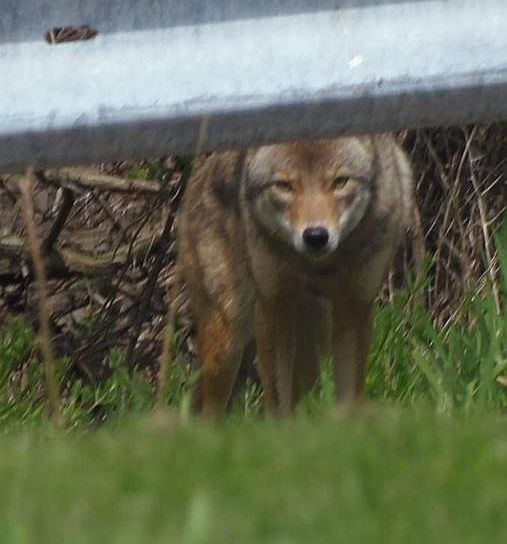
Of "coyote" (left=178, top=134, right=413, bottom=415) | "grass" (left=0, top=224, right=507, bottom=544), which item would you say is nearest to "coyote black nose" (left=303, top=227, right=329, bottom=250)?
"coyote" (left=178, top=134, right=413, bottom=415)

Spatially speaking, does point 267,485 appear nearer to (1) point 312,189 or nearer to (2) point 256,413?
(1) point 312,189

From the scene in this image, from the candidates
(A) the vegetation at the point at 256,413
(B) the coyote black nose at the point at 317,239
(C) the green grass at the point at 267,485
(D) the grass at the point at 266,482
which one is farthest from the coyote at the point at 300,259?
(C) the green grass at the point at 267,485

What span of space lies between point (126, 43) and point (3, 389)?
3.06m

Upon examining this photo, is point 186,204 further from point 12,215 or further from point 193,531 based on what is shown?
point 193,531

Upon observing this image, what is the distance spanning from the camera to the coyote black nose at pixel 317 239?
250 inches

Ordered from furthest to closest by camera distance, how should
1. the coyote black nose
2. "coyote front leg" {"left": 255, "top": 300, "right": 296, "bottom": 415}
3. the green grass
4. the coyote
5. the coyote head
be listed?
"coyote front leg" {"left": 255, "top": 300, "right": 296, "bottom": 415}
the coyote
the coyote head
the coyote black nose
the green grass

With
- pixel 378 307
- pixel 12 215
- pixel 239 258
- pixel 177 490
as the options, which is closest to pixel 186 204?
pixel 239 258

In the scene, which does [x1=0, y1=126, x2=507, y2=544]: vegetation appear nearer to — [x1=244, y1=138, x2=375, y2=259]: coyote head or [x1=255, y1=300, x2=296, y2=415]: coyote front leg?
[x1=255, y1=300, x2=296, y2=415]: coyote front leg

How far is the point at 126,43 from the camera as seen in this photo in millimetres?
4621

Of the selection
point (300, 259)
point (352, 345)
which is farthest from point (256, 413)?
point (300, 259)

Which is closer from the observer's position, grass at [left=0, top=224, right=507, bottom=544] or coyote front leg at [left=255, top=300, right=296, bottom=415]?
grass at [left=0, top=224, right=507, bottom=544]

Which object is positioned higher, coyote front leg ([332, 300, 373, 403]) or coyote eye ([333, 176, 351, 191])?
coyote eye ([333, 176, 351, 191])

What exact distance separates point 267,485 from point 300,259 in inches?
149

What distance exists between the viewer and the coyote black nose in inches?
250
